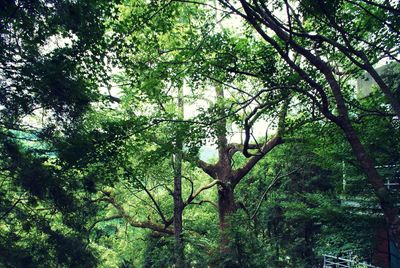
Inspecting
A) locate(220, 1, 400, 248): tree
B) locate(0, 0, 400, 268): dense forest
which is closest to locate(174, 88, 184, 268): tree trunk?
locate(0, 0, 400, 268): dense forest

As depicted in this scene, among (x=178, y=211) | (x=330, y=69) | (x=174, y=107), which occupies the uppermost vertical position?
(x=174, y=107)

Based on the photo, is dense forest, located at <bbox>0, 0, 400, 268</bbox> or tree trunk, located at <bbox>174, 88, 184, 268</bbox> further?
tree trunk, located at <bbox>174, 88, 184, 268</bbox>

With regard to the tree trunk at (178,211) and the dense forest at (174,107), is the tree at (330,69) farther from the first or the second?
the tree trunk at (178,211)

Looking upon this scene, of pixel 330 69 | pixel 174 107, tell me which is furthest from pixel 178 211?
pixel 330 69

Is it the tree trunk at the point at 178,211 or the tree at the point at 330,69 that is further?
the tree trunk at the point at 178,211

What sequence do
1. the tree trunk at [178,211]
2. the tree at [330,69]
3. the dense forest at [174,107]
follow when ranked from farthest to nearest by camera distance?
1. the tree trunk at [178,211]
2. the dense forest at [174,107]
3. the tree at [330,69]

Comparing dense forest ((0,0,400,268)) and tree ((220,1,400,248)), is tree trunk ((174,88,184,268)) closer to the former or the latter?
dense forest ((0,0,400,268))

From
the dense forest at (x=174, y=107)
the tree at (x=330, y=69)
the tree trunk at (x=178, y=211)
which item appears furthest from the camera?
the tree trunk at (x=178, y=211)

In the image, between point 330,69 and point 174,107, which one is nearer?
point 330,69

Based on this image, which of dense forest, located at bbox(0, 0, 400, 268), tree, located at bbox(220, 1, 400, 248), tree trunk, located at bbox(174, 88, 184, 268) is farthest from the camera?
tree trunk, located at bbox(174, 88, 184, 268)

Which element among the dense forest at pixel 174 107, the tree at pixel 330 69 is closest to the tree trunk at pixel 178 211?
the dense forest at pixel 174 107

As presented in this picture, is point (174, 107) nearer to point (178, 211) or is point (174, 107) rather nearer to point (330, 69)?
point (178, 211)

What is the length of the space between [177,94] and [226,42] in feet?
14.1

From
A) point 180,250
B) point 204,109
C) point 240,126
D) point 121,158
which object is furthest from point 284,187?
point 121,158
